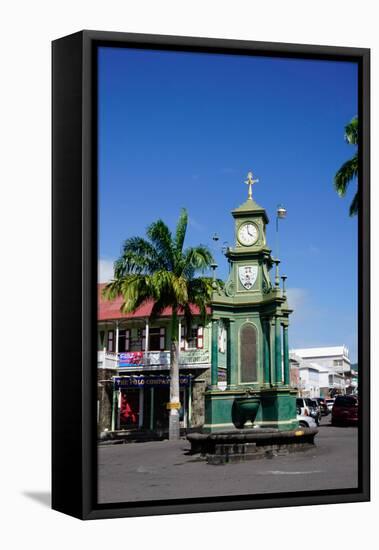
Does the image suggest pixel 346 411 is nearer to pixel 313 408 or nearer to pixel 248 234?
pixel 313 408

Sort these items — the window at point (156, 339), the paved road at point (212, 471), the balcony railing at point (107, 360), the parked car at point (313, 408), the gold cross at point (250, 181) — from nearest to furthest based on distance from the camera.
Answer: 1. the paved road at point (212, 471)
2. the balcony railing at point (107, 360)
3. the window at point (156, 339)
4. the gold cross at point (250, 181)
5. the parked car at point (313, 408)

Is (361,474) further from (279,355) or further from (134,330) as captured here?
(134,330)

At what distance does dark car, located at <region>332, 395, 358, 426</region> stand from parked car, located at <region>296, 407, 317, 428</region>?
0.88ft

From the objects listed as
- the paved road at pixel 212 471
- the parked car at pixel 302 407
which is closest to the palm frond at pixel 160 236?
the paved road at pixel 212 471

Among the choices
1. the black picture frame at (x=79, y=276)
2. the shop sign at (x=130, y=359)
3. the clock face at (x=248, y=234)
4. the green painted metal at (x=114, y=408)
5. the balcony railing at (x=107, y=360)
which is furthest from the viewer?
the clock face at (x=248, y=234)

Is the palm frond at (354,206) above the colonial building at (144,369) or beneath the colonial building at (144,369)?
above

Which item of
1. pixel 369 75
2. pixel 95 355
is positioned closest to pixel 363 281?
pixel 369 75

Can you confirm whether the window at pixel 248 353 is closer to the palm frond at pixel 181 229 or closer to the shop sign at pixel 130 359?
the shop sign at pixel 130 359

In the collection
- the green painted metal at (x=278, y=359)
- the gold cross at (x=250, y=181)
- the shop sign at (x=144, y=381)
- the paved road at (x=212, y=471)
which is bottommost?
the paved road at (x=212, y=471)

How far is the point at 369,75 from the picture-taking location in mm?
16875

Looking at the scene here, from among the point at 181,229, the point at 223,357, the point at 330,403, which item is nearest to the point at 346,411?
the point at 330,403

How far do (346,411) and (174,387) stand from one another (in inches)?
89.0

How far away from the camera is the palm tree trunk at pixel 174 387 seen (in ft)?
53.2

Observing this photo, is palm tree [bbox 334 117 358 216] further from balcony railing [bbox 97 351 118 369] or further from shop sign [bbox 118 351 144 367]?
balcony railing [bbox 97 351 118 369]
